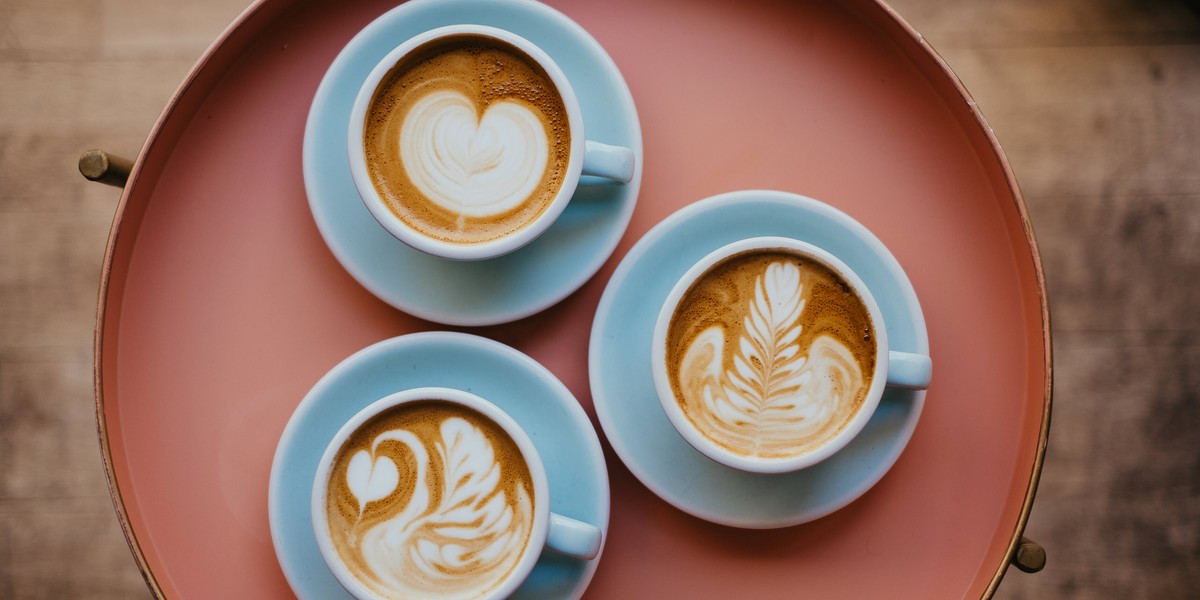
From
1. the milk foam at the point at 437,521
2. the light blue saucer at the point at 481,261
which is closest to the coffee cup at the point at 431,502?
the milk foam at the point at 437,521

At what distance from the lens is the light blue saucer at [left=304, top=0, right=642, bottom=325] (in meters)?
1.14

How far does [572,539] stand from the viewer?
1042mm

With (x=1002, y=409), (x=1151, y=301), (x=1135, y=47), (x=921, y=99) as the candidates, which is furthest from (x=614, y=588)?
(x=1135, y=47)

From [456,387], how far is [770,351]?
17.1 inches

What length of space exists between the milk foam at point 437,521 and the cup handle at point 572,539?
38 mm

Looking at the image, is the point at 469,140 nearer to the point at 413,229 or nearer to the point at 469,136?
the point at 469,136

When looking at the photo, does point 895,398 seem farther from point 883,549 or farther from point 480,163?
point 480,163

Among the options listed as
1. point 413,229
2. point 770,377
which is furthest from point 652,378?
point 413,229

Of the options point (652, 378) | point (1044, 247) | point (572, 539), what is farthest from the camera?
point (1044, 247)

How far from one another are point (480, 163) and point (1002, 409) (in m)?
0.83

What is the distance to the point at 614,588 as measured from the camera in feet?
3.91

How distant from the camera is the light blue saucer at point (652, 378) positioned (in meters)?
1.13

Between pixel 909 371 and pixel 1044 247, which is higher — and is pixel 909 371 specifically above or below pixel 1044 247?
below

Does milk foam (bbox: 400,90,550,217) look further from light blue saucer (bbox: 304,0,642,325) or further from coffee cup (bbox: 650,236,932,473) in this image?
coffee cup (bbox: 650,236,932,473)
